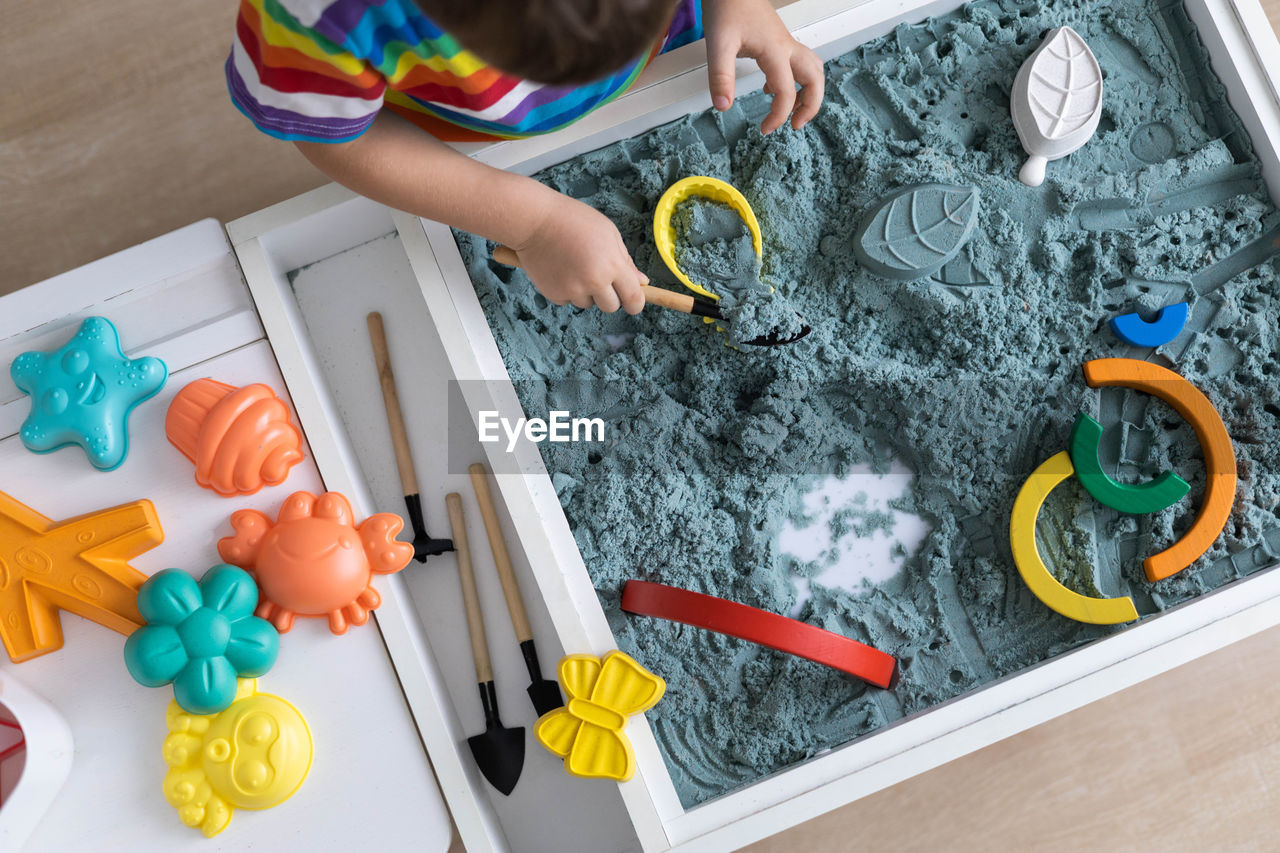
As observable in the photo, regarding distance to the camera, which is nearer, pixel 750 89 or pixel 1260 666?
pixel 750 89

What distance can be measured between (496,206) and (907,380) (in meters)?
0.35

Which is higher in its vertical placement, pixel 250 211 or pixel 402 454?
pixel 250 211

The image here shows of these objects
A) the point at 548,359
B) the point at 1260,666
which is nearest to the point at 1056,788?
the point at 1260,666

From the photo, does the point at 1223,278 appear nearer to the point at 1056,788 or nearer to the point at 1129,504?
the point at 1129,504

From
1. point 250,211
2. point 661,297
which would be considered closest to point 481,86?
point 661,297

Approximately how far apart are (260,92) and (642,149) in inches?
12.6

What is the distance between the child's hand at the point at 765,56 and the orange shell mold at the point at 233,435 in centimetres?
43

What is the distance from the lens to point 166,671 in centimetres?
61

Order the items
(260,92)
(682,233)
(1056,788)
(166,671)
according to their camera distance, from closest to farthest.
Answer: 1. (260,92)
2. (166,671)
3. (682,233)
4. (1056,788)

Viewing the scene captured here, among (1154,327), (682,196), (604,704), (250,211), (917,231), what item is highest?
(250,211)

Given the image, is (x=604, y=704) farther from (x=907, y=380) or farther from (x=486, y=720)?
(x=907, y=380)

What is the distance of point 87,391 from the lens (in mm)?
655

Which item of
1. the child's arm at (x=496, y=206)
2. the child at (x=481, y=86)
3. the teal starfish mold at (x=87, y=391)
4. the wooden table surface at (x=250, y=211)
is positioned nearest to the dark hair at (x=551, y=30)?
the child at (x=481, y=86)

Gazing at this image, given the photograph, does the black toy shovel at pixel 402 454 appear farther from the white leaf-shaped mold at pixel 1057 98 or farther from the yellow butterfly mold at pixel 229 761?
the white leaf-shaped mold at pixel 1057 98
